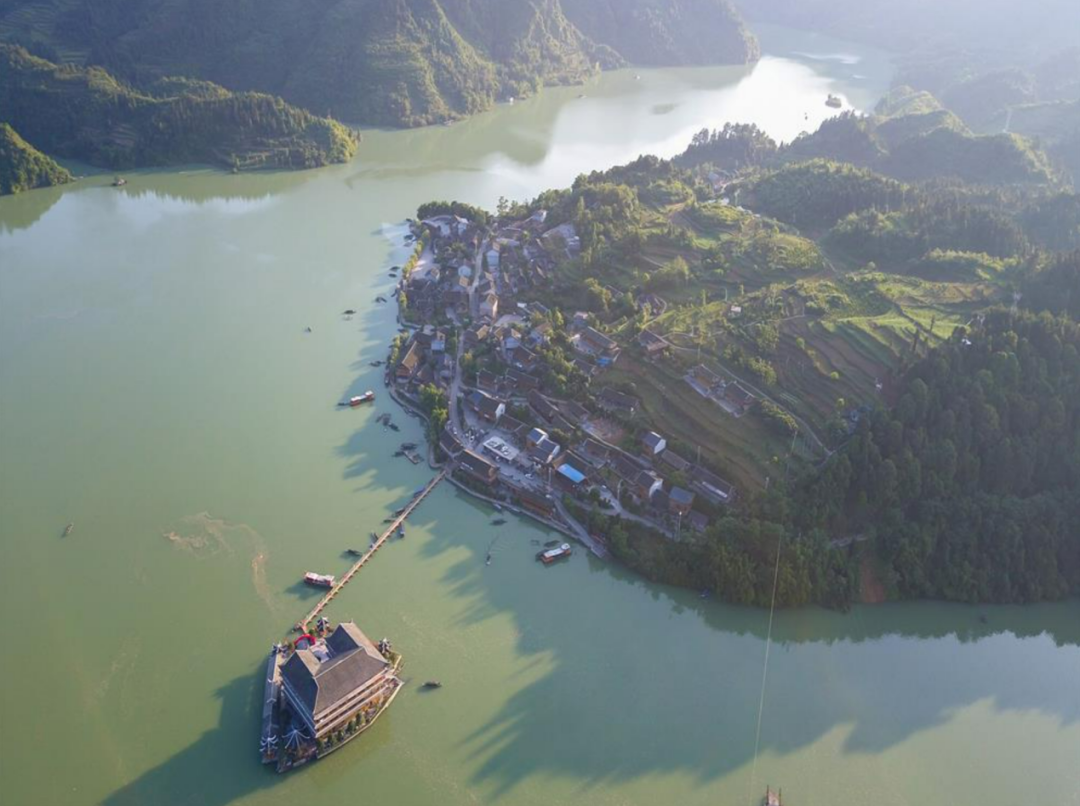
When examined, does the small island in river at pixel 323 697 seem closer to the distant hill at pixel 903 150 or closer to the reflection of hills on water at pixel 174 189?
the reflection of hills on water at pixel 174 189

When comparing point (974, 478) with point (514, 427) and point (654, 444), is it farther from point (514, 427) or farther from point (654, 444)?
point (514, 427)

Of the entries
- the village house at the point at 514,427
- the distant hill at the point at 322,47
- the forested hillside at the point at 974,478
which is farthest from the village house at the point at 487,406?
the distant hill at the point at 322,47

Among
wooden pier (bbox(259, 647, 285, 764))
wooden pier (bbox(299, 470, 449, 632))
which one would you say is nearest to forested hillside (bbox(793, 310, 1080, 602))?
wooden pier (bbox(299, 470, 449, 632))

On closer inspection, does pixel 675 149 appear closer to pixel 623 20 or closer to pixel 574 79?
pixel 574 79

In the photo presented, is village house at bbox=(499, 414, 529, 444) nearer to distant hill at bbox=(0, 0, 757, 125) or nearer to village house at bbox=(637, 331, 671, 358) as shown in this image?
village house at bbox=(637, 331, 671, 358)

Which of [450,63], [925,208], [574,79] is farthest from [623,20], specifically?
[925,208]

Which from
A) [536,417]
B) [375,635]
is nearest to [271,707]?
[375,635]
